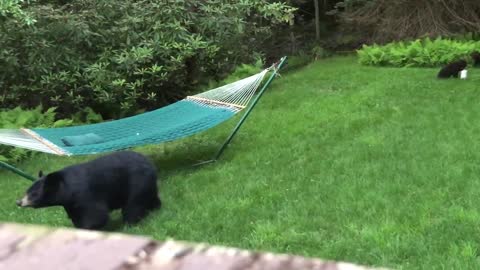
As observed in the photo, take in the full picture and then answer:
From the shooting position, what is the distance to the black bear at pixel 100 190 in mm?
4145

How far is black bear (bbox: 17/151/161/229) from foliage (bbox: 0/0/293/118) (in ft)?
14.1

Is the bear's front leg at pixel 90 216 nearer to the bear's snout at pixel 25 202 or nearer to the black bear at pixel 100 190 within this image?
the black bear at pixel 100 190

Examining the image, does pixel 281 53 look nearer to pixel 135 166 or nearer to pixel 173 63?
pixel 173 63

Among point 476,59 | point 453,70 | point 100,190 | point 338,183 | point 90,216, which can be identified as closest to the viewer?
point 90,216

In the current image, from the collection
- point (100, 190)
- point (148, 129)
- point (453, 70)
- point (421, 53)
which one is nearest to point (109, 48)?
point (148, 129)

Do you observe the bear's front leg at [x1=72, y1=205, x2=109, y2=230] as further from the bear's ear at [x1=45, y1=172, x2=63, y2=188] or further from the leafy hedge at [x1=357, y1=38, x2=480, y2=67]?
the leafy hedge at [x1=357, y1=38, x2=480, y2=67]

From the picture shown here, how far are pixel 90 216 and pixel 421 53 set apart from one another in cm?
812

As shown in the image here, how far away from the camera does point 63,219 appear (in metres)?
4.86

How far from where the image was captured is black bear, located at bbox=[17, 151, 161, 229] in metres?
4.14

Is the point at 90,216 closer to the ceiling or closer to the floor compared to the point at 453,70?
closer to the ceiling

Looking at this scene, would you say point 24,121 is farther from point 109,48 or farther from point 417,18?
point 417,18

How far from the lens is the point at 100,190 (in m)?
4.38

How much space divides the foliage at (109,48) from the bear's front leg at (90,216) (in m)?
4.59

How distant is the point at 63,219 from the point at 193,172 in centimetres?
142
